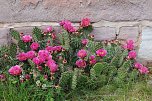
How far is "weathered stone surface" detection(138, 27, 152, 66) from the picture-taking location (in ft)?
12.8

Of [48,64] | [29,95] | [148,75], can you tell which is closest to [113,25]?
[148,75]

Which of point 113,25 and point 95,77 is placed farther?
point 113,25

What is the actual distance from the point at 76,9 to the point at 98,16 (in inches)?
8.7

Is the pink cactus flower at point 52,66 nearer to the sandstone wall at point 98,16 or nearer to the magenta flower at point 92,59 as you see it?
the magenta flower at point 92,59

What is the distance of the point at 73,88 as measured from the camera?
3.49 m

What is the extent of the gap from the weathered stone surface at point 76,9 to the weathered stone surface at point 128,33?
0.10 m

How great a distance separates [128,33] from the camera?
393cm

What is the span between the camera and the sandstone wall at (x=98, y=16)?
3.88m

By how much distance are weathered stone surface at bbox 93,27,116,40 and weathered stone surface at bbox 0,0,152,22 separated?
0.32 feet

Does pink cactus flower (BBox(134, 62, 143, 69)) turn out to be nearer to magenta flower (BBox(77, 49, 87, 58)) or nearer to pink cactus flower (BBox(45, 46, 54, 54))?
magenta flower (BBox(77, 49, 87, 58))

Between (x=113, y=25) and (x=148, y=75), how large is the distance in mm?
584

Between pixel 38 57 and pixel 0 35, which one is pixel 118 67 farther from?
pixel 0 35

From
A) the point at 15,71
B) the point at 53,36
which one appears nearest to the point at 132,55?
the point at 53,36

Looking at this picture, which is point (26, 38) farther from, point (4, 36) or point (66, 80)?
point (66, 80)
